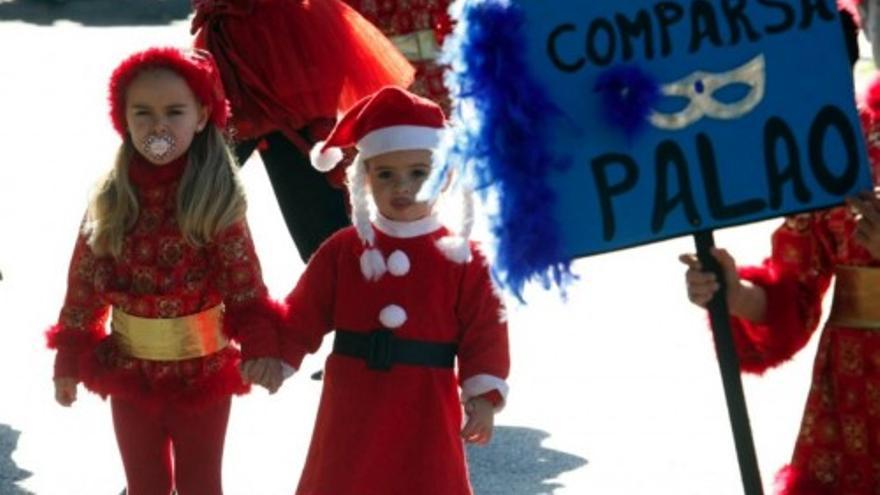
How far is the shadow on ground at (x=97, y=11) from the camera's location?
2278cm

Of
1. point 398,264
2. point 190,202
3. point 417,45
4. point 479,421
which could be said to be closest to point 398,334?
point 398,264

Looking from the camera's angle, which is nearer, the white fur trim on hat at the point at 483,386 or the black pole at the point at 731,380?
the black pole at the point at 731,380

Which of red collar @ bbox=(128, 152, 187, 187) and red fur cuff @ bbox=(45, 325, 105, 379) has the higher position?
red collar @ bbox=(128, 152, 187, 187)

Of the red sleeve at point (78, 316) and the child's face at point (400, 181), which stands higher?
the child's face at point (400, 181)

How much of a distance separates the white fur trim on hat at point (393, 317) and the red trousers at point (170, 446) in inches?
28.2

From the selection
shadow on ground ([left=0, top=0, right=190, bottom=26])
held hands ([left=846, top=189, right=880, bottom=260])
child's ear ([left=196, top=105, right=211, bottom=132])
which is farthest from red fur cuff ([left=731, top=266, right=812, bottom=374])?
shadow on ground ([left=0, top=0, right=190, bottom=26])

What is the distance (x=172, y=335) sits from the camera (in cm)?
555

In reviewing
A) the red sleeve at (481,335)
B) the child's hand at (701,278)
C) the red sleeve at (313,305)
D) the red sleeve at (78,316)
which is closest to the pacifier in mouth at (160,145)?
the red sleeve at (78,316)

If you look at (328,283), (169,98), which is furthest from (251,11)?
(328,283)

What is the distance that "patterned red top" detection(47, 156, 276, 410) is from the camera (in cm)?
551

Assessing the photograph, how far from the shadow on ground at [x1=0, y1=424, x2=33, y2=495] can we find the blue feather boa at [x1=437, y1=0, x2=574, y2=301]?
3.24 metres

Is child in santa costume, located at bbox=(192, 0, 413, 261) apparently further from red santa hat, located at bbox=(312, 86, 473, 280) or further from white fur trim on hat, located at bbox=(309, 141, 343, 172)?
red santa hat, located at bbox=(312, 86, 473, 280)

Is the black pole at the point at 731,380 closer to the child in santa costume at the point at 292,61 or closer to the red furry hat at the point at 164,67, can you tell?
the red furry hat at the point at 164,67

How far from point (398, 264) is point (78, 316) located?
3.02 feet
